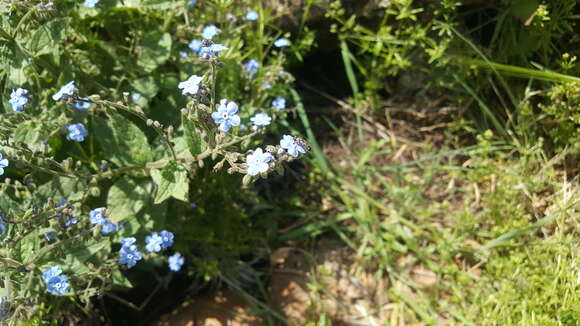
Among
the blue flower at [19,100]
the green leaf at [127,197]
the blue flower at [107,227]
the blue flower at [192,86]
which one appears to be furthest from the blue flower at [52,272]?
the blue flower at [192,86]

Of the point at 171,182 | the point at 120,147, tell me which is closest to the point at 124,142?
the point at 120,147

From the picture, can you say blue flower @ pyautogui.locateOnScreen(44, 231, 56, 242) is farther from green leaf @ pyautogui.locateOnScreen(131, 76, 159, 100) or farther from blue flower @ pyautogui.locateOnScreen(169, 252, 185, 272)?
green leaf @ pyautogui.locateOnScreen(131, 76, 159, 100)

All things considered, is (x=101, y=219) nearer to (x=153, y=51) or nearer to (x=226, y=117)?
(x=226, y=117)

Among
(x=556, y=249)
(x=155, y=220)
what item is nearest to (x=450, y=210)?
(x=556, y=249)

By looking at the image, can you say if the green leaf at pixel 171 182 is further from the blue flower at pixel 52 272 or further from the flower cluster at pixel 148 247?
the blue flower at pixel 52 272

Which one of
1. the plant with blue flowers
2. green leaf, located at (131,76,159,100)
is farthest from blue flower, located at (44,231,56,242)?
green leaf, located at (131,76,159,100)

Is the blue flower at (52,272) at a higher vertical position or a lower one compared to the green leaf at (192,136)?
lower
